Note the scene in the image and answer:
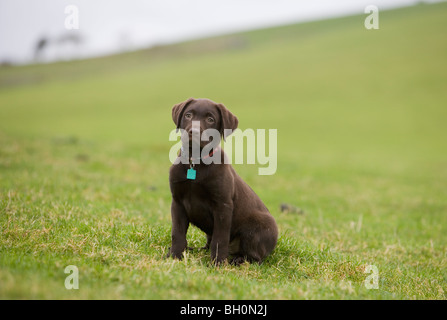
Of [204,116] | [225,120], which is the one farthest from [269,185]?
[204,116]

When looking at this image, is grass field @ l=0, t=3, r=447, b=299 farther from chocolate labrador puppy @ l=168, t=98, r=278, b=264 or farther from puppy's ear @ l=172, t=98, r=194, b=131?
puppy's ear @ l=172, t=98, r=194, b=131

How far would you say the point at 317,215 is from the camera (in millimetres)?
9953

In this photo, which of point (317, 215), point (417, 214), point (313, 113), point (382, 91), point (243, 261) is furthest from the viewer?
point (382, 91)

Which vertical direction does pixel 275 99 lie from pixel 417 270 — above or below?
above

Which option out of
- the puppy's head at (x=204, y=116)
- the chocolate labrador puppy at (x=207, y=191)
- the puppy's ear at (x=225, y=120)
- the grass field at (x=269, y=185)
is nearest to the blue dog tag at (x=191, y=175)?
the chocolate labrador puppy at (x=207, y=191)

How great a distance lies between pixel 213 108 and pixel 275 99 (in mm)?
39802

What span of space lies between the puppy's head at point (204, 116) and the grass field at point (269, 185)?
1.57 metres

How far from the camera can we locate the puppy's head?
16.0 feet

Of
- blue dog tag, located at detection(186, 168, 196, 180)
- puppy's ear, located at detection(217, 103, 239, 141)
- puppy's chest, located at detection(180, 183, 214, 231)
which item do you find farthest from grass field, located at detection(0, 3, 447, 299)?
puppy's ear, located at detection(217, 103, 239, 141)

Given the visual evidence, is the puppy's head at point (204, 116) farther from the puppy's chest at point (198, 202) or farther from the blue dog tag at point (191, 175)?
the puppy's chest at point (198, 202)

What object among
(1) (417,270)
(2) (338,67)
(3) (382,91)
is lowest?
(1) (417,270)

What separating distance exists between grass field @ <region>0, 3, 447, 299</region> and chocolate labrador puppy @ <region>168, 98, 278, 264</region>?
0.33m
